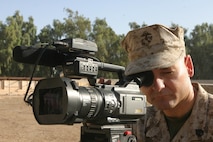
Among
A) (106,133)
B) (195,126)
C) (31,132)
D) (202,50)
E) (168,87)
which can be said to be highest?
(202,50)

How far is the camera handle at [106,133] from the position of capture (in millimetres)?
2777

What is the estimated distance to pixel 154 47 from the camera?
1.32m

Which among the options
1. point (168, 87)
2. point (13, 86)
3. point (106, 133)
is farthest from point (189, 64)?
point (13, 86)

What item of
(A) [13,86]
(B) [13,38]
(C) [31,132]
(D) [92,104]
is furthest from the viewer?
(B) [13,38]

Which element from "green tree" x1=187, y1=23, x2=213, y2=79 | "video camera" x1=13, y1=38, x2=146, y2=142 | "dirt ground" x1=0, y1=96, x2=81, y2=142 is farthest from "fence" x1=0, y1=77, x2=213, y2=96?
"video camera" x1=13, y1=38, x2=146, y2=142

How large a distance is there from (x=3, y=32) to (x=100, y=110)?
3871 cm

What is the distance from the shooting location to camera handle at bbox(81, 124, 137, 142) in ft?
9.11

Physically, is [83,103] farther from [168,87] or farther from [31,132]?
[31,132]

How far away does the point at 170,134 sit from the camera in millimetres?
1429

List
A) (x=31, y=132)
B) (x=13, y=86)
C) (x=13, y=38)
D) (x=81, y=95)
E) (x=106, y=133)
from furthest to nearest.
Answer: (x=13, y=38) < (x=13, y=86) < (x=31, y=132) < (x=106, y=133) < (x=81, y=95)

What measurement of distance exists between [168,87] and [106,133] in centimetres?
153

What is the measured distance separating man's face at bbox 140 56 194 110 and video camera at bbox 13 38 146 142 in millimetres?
898

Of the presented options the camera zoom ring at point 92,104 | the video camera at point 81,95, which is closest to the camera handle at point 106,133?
the video camera at point 81,95

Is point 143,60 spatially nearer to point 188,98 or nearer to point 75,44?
point 188,98
